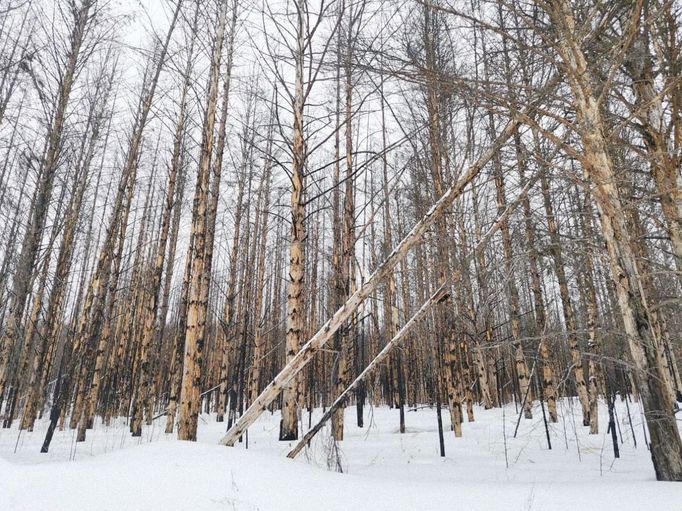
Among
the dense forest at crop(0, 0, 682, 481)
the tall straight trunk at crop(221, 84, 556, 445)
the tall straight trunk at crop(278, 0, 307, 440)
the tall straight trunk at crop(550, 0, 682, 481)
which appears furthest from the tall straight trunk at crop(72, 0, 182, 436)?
the tall straight trunk at crop(550, 0, 682, 481)

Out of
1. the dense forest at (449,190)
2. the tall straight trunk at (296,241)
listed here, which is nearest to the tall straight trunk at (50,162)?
the dense forest at (449,190)

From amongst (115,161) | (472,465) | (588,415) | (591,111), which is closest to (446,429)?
(588,415)

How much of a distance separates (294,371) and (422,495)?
142 centimetres

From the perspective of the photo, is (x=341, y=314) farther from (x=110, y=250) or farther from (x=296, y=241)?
(x=110, y=250)

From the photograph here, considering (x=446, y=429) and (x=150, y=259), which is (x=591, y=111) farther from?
(x=150, y=259)

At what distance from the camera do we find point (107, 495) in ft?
6.82

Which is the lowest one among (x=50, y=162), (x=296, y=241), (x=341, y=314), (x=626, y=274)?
(x=341, y=314)

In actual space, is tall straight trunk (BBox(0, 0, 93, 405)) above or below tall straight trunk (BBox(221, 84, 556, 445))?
above

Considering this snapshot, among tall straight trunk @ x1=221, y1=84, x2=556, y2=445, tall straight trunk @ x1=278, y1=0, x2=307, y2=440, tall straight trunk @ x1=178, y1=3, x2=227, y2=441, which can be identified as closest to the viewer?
tall straight trunk @ x1=221, y1=84, x2=556, y2=445

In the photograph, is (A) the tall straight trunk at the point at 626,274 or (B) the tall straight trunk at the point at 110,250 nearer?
(A) the tall straight trunk at the point at 626,274

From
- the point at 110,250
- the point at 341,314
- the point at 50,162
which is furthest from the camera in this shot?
the point at 110,250

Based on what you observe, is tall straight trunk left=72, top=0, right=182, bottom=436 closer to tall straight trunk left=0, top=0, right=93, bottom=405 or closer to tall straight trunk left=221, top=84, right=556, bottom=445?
tall straight trunk left=0, top=0, right=93, bottom=405

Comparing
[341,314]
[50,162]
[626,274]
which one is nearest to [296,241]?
[341,314]

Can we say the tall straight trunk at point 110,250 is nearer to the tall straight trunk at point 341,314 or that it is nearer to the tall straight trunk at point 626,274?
the tall straight trunk at point 341,314
